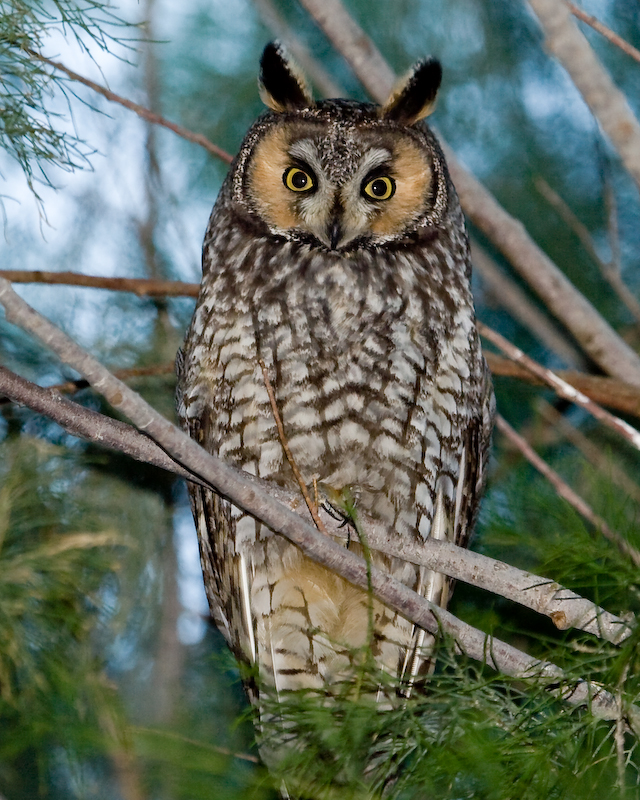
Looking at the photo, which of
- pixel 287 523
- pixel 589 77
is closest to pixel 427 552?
pixel 287 523

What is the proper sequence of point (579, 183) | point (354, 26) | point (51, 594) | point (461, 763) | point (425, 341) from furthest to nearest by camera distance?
point (579, 183)
point (354, 26)
point (51, 594)
point (425, 341)
point (461, 763)

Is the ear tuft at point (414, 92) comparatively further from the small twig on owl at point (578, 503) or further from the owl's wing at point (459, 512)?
the small twig on owl at point (578, 503)

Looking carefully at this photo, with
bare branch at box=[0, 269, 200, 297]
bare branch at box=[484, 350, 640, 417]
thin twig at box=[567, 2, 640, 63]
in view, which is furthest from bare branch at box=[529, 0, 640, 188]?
bare branch at box=[0, 269, 200, 297]

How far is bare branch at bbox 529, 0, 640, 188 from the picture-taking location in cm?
175

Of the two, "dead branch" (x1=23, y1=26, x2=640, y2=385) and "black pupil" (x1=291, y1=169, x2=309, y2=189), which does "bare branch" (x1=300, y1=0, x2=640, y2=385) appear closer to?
"dead branch" (x1=23, y1=26, x2=640, y2=385)

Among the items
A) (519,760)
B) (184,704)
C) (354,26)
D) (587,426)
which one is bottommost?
(519,760)

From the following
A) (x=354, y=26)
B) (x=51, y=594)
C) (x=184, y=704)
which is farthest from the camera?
(x=184, y=704)

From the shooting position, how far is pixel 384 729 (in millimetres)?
1189

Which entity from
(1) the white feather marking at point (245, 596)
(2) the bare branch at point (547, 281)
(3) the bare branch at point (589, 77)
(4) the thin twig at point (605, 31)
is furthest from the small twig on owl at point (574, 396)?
(1) the white feather marking at point (245, 596)

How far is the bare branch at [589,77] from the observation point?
1.75 metres

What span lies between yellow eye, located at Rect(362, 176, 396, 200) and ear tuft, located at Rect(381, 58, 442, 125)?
147mm

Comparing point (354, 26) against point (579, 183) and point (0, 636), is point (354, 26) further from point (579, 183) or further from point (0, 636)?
point (0, 636)

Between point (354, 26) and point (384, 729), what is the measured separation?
1.57m

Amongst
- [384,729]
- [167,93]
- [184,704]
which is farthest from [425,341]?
[167,93]
